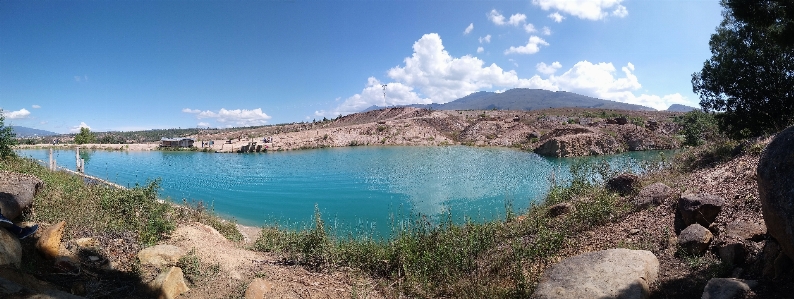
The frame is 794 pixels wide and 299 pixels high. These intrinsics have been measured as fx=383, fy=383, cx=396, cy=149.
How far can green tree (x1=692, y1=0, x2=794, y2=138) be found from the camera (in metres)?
15.6

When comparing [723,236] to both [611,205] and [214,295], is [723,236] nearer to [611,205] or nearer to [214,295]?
[611,205]

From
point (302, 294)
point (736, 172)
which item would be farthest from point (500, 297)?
point (736, 172)

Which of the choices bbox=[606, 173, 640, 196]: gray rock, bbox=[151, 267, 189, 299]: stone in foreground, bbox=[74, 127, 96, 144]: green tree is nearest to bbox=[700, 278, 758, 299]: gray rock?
bbox=[151, 267, 189, 299]: stone in foreground

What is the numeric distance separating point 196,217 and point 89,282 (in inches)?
276

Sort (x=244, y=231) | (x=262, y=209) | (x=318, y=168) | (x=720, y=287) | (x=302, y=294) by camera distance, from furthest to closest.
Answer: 1. (x=318, y=168)
2. (x=262, y=209)
3. (x=244, y=231)
4. (x=302, y=294)
5. (x=720, y=287)

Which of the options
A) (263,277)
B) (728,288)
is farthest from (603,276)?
(263,277)

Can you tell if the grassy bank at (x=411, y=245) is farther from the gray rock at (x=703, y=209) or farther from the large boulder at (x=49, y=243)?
the gray rock at (x=703, y=209)

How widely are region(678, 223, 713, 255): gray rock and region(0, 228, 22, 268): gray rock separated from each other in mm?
10756

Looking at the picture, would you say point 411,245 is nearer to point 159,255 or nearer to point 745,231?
point 159,255

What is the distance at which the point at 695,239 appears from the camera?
7062mm

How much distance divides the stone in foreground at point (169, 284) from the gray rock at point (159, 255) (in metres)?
0.97

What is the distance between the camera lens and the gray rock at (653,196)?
10.2 metres

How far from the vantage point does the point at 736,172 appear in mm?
10305

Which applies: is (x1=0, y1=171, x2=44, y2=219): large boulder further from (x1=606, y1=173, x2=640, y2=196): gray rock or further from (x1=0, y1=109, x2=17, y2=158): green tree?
(x1=606, y1=173, x2=640, y2=196): gray rock
